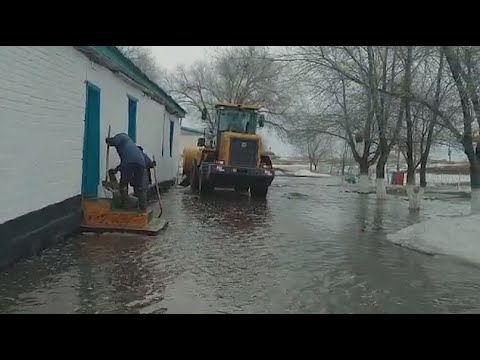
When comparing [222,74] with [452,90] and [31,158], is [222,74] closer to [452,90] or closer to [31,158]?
[452,90]

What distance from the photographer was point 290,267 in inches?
275

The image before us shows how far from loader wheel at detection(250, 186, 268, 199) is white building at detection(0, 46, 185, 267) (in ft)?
22.2

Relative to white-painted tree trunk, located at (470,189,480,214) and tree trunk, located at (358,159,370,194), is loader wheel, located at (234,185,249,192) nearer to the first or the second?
white-painted tree trunk, located at (470,189,480,214)

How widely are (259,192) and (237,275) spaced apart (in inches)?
476

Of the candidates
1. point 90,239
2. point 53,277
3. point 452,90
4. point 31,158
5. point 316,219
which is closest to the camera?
point 53,277

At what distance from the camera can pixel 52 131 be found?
304 inches

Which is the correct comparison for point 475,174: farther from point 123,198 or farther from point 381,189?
point 123,198

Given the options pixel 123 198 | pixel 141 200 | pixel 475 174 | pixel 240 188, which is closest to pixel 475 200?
pixel 475 174

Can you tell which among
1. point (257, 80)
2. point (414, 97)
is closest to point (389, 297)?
point (414, 97)

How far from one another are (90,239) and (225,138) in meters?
9.88

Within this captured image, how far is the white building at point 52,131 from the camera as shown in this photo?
6250 millimetres

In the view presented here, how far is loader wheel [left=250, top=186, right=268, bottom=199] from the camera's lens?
1822 cm

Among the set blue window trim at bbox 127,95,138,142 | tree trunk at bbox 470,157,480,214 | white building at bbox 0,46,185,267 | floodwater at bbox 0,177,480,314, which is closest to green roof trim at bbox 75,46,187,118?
white building at bbox 0,46,185,267

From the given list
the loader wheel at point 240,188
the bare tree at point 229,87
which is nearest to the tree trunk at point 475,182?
the loader wheel at point 240,188
